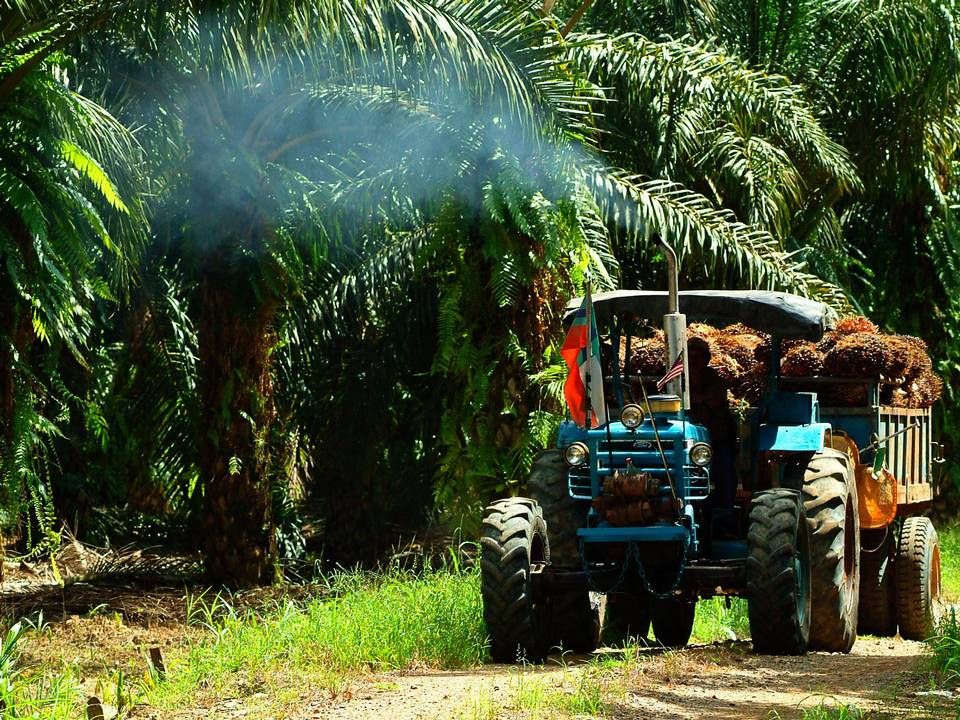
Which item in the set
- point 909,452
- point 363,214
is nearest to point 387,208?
point 363,214

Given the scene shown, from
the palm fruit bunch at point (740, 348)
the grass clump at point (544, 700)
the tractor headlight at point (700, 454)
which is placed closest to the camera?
the grass clump at point (544, 700)

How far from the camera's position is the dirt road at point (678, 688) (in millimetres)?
6398

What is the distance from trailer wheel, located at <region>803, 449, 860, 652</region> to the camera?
8312 mm

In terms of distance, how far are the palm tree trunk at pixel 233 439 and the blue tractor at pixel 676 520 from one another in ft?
16.9

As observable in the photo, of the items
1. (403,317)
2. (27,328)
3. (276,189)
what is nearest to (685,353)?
(27,328)

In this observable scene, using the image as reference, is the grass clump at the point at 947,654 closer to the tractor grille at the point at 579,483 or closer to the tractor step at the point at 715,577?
the tractor step at the point at 715,577

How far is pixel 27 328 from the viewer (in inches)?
408

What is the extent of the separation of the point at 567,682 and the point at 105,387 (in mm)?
10047

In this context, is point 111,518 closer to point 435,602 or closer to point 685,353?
point 435,602

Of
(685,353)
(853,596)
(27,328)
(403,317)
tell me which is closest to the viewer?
(685,353)

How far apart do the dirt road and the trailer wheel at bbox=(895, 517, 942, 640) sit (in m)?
1.78

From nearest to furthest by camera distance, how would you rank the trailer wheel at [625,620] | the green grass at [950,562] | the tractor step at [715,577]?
the tractor step at [715,577] < the trailer wheel at [625,620] < the green grass at [950,562]

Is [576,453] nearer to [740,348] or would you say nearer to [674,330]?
[674,330]

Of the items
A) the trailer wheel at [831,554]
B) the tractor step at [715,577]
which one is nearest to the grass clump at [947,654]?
the trailer wheel at [831,554]
